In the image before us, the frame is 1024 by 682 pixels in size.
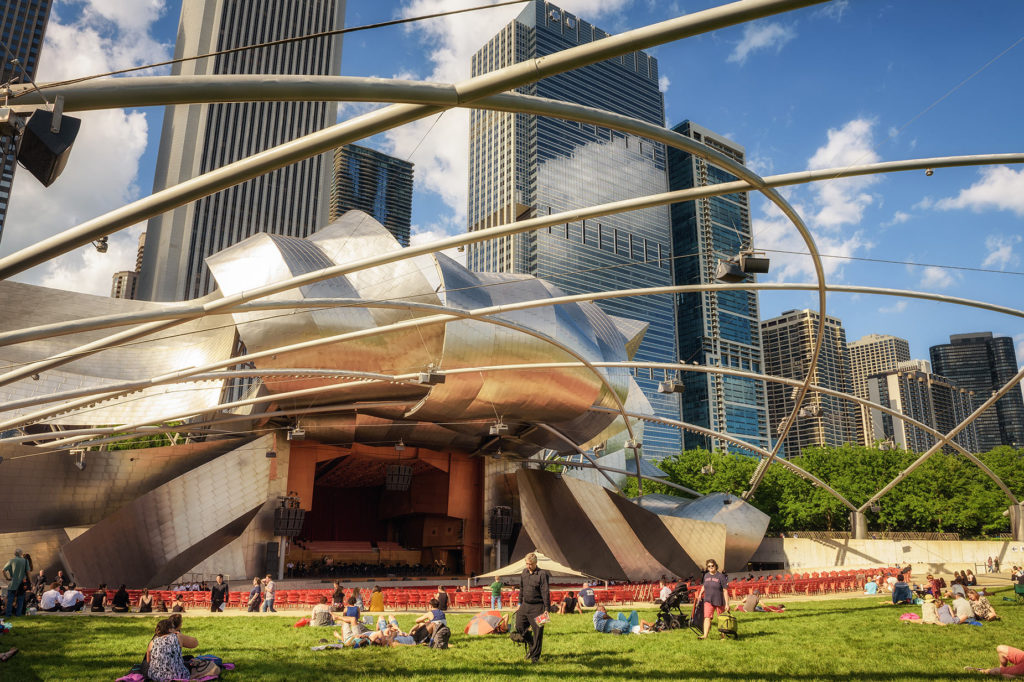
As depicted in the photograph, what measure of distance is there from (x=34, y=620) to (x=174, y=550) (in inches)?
728

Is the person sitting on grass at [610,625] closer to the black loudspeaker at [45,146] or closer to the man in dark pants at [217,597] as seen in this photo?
the black loudspeaker at [45,146]

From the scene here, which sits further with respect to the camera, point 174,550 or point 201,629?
point 174,550

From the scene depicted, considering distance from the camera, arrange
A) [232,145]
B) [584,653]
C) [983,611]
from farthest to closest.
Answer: [232,145] < [983,611] < [584,653]

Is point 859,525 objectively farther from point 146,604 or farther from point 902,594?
point 146,604

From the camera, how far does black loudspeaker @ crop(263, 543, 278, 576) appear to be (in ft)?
121

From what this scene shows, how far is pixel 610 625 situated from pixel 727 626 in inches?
103

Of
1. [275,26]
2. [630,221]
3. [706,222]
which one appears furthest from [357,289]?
[706,222]

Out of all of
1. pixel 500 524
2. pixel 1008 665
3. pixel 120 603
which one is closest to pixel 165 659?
pixel 1008 665

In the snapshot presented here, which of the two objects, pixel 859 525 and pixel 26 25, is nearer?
pixel 859 525

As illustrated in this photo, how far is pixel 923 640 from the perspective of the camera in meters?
11.9

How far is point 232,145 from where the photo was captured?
105312 mm

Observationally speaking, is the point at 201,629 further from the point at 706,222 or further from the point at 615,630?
the point at 706,222

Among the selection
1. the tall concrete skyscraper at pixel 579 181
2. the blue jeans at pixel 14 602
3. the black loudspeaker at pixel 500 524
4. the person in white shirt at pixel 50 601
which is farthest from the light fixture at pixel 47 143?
the tall concrete skyscraper at pixel 579 181

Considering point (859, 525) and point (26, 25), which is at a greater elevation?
point (26, 25)
